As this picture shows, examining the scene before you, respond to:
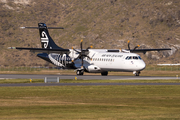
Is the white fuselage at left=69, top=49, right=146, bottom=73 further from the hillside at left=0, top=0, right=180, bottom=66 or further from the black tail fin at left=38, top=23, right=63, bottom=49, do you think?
the hillside at left=0, top=0, right=180, bottom=66

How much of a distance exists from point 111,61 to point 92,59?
486 cm

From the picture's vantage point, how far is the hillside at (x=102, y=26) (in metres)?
109

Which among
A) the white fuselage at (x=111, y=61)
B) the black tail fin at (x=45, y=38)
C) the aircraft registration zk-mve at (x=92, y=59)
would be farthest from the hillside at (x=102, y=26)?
the white fuselage at (x=111, y=61)

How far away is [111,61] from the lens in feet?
181

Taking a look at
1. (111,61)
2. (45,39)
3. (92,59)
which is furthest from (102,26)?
(111,61)

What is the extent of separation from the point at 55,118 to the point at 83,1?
120862 millimetres

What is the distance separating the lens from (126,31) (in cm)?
11350

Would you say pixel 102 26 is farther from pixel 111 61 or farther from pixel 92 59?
pixel 111 61

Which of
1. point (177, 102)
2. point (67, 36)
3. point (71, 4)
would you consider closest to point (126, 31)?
point (67, 36)

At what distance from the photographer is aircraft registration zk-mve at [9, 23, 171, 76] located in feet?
171

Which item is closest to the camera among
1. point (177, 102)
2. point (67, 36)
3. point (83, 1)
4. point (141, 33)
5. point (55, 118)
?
point (55, 118)

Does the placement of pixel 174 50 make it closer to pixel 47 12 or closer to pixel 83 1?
pixel 83 1

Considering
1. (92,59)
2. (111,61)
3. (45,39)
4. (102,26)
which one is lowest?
(111,61)

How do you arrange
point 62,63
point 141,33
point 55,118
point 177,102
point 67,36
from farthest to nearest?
1. point 67,36
2. point 141,33
3. point 62,63
4. point 177,102
5. point 55,118
